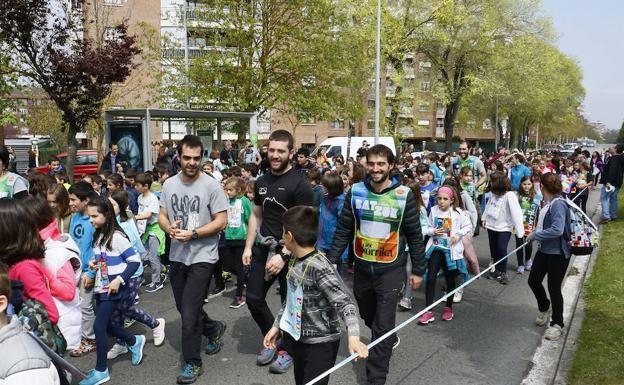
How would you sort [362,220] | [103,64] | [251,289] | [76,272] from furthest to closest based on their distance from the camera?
1. [103,64]
2. [251,289]
3. [362,220]
4. [76,272]

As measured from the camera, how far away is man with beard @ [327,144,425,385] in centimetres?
407

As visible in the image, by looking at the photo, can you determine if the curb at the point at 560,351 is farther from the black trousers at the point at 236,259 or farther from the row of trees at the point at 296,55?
the row of trees at the point at 296,55

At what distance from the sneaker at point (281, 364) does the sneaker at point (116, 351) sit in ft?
4.89

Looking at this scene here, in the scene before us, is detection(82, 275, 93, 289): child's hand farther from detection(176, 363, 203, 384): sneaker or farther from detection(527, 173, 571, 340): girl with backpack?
detection(527, 173, 571, 340): girl with backpack

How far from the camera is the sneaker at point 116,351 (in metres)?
4.92

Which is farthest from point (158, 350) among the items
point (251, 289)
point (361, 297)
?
point (361, 297)

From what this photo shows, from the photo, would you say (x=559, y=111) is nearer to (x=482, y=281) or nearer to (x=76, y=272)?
(x=482, y=281)

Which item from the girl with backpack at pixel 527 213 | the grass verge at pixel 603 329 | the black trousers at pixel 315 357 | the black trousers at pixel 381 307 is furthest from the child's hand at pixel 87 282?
the girl with backpack at pixel 527 213

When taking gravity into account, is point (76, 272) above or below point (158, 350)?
above

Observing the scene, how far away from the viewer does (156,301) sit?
6762 millimetres

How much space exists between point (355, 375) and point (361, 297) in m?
0.73

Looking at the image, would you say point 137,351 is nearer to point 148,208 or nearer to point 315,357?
point 315,357

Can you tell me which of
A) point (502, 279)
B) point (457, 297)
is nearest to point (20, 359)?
point (457, 297)

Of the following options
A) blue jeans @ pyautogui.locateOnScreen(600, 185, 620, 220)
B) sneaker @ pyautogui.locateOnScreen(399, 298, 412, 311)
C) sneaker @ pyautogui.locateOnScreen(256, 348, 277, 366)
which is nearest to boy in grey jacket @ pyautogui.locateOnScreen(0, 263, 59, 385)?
sneaker @ pyautogui.locateOnScreen(256, 348, 277, 366)
